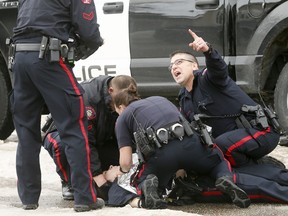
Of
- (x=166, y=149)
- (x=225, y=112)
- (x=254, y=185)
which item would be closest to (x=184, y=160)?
(x=166, y=149)

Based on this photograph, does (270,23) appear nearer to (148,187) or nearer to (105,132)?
(105,132)

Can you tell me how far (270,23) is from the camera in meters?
7.28

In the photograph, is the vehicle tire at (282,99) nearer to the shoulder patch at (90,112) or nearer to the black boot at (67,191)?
the shoulder patch at (90,112)

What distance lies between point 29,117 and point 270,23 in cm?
246

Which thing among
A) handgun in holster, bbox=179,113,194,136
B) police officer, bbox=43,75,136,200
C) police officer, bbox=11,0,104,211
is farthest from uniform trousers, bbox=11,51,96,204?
handgun in holster, bbox=179,113,194,136

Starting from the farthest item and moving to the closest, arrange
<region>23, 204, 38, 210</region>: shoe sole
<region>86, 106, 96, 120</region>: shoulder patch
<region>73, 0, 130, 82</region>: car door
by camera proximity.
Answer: <region>73, 0, 130, 82</region>: car door → <region>86, 106, 96, 120</region>: shoulder patch → <region>23, 204, 38, 210</region>: shoe sole

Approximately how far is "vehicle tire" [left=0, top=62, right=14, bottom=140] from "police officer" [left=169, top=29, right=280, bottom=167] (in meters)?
2.62

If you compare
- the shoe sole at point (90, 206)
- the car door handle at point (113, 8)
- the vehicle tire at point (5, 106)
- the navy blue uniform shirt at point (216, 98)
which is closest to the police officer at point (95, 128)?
the shoe sole at point (90, 206)

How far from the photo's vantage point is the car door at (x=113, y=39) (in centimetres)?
773

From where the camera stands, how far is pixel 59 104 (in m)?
5.49

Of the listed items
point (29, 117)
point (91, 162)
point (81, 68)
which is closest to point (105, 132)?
point (91, 162)

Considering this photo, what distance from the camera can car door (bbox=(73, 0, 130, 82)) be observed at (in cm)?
773

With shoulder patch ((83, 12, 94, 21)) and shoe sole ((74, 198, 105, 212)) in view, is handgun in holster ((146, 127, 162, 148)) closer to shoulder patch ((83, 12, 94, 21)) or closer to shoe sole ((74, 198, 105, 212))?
shoe sole ((74, 198, 105, 212))

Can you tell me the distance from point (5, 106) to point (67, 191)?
7.63 ft
